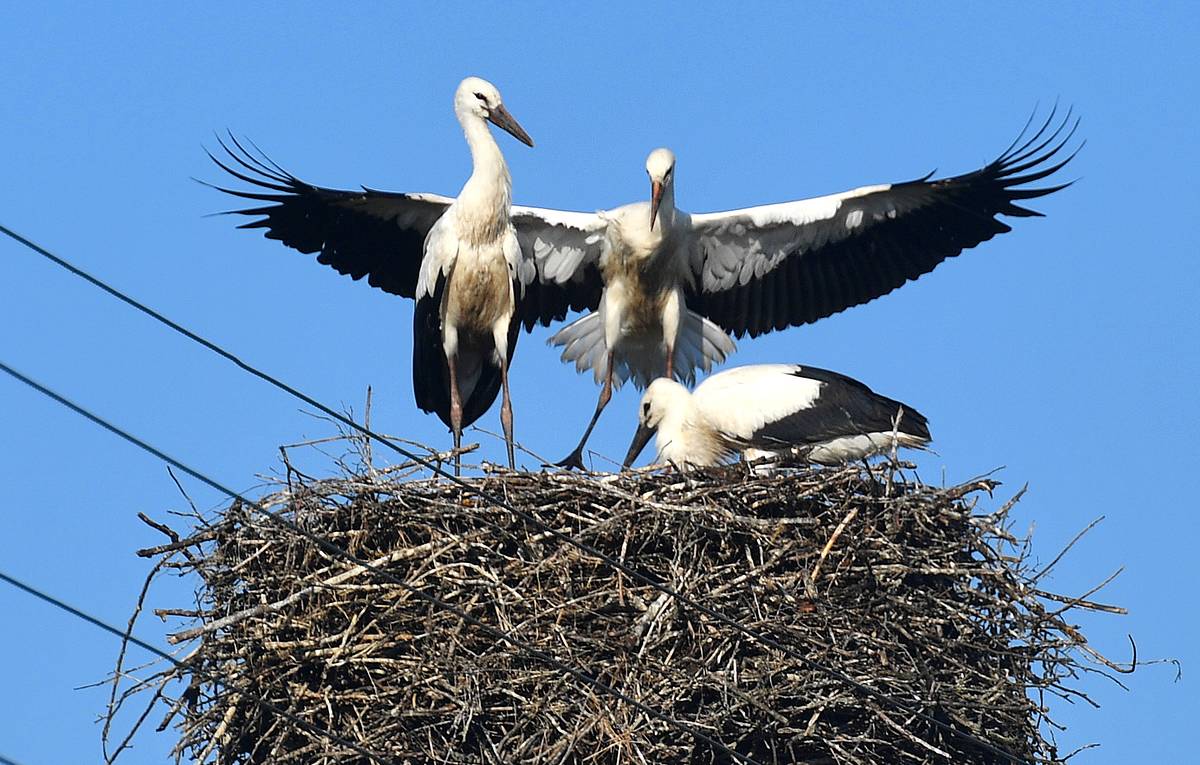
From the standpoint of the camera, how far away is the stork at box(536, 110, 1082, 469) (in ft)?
37.9

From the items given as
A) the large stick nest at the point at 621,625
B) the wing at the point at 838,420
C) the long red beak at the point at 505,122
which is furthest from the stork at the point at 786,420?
the long red beak at the point at 505,122

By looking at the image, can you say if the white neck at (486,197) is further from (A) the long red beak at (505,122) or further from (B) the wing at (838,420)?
(B) the wing at (838,420)

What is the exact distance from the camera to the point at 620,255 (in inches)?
455

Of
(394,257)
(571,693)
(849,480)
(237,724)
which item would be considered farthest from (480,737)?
(394,257)

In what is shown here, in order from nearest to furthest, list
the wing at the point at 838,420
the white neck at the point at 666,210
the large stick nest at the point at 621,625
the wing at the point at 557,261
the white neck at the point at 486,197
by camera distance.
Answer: the large stick nest at the point at 621,625
the wing at the point at 838,420
the white neck at the point at 486,197
the white neck at the point at 666,210
the wing at the point at 557,261

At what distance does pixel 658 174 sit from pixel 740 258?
0.90 m

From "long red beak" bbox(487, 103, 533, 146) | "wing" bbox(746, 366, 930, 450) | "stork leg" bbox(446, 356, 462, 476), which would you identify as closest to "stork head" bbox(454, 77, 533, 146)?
"long red beak" bbox(487, 103, 533, 146)

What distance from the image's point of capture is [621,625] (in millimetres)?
8250

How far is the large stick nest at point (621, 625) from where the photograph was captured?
8.05m

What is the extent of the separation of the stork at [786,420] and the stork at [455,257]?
107cm

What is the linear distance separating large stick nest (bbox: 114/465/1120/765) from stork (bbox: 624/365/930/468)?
39.4 inches

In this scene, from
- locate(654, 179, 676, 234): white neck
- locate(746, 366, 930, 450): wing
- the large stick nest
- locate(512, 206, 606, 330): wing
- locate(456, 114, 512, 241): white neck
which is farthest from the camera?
locate(512, 206, 606, 330): wing

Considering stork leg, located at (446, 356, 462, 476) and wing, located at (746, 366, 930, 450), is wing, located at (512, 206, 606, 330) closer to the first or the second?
stork leg, located at (446, 356, 462, 476)

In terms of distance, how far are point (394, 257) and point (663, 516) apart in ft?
12.9
